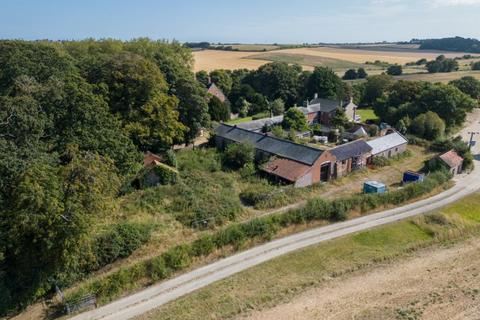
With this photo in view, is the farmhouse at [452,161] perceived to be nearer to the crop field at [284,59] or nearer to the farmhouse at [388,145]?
the farmhouse at [388,145]

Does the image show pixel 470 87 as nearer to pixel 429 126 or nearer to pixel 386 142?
pixel 429 126

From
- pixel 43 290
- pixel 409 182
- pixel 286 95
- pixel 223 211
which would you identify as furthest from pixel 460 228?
pixel 286 95

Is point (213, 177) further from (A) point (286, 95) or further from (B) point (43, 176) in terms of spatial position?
(A) point (286, 95)

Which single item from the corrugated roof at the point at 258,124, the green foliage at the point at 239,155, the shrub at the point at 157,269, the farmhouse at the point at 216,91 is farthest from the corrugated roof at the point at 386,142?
the farmhouse at the point at 216,91

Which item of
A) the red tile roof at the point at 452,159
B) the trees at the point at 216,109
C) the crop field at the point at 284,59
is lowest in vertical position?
the red tile roof at the point at 452,159

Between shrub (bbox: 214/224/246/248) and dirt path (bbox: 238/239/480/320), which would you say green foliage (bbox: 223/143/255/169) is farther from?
dirt path (bbox: 238/239/480/320)

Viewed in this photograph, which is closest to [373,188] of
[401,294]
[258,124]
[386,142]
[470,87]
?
[386,142]

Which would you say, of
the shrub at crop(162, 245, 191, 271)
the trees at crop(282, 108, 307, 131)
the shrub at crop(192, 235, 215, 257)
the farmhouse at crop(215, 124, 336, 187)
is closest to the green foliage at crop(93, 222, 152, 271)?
the shrub at crop(162, 245, 191, 271)
